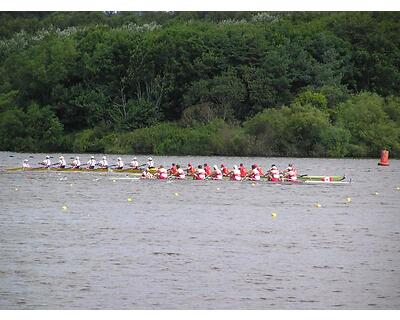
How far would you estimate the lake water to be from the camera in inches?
590

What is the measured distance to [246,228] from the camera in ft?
71.6

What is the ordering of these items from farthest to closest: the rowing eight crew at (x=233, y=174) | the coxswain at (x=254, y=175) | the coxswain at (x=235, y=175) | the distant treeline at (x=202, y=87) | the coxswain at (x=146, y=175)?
1. the distant treeline at (x=202, y=87)
2. the coxswain at (x=146, y=175)
3. the coxswain at (x=235, y=175)
4. the coxswain at (x=254, y=175)
5. the rowing eight crew at (x=233, y=174)

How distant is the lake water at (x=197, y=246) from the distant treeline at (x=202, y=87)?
14816 millimetres

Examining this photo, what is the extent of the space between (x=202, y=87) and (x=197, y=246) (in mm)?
28424

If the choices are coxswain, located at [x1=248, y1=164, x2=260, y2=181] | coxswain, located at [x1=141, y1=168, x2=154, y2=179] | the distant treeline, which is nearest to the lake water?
coxswain, located at [x1=141, y1=168, x2=154, y2=179]

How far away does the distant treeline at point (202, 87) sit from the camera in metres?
46.5

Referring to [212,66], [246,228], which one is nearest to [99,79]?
[212,66]

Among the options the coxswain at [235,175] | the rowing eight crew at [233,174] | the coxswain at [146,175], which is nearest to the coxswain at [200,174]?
the rowing eight crew at [233,174]

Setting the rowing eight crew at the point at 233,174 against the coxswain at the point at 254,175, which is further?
the coxswain at the point at 254,175

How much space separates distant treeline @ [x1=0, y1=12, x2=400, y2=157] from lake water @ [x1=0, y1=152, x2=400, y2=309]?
14.8 metres

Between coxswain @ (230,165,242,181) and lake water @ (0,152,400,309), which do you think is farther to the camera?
coxswain @ (230,165,242,181)

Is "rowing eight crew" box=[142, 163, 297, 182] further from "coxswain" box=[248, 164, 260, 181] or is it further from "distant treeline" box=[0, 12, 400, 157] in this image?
"distant treeline" box=[0, 12, 400, 157]

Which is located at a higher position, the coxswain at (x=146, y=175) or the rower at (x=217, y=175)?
the rower at (x=217, y=175)

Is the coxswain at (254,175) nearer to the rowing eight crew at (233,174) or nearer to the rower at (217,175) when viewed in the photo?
the rowing eight crew at (233,174)
